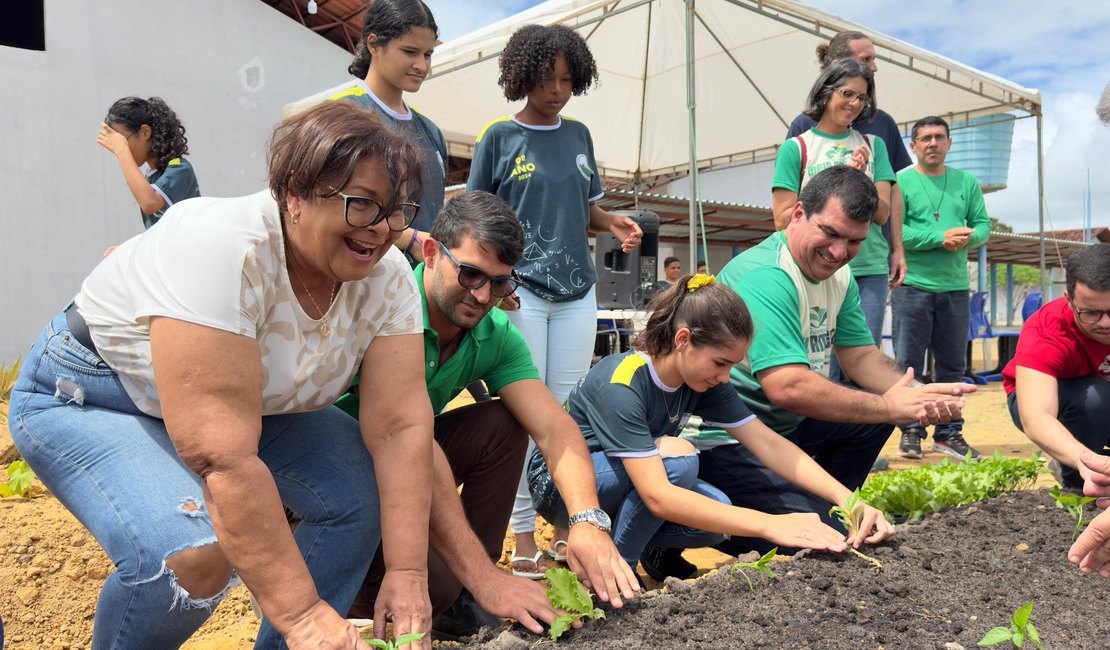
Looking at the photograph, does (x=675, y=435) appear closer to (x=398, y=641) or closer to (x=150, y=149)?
(x=398, y=641)

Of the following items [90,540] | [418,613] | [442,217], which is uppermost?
[442,217]

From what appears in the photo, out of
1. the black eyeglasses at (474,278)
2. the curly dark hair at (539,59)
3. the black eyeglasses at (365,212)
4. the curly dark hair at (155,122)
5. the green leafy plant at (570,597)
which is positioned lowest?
the green leafy plant at (570,597)

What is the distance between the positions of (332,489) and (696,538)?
1329 mm

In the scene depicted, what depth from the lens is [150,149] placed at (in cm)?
346

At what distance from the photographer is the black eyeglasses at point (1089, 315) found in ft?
9.93

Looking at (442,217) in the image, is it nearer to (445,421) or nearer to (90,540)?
(445,421)

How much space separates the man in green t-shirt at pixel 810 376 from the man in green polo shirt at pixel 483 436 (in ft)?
2.63

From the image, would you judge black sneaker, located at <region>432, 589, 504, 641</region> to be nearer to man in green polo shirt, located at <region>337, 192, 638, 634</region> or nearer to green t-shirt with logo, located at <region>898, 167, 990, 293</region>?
man in green polo shirt, located at <region>337, 192, 638, 634</region>

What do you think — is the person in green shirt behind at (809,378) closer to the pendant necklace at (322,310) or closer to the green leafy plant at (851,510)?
the green leafy plant at (851,510)

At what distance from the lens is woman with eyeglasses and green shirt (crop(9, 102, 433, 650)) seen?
4.86 feet

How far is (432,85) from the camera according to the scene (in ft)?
25.1

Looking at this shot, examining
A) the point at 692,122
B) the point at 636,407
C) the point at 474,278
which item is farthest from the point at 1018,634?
the point at 692,122

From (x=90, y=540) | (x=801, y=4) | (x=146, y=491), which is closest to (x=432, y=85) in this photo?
(x=801, y=4)

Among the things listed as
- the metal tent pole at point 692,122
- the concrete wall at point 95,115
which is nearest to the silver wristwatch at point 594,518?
the metal tent pole at point 692,122
